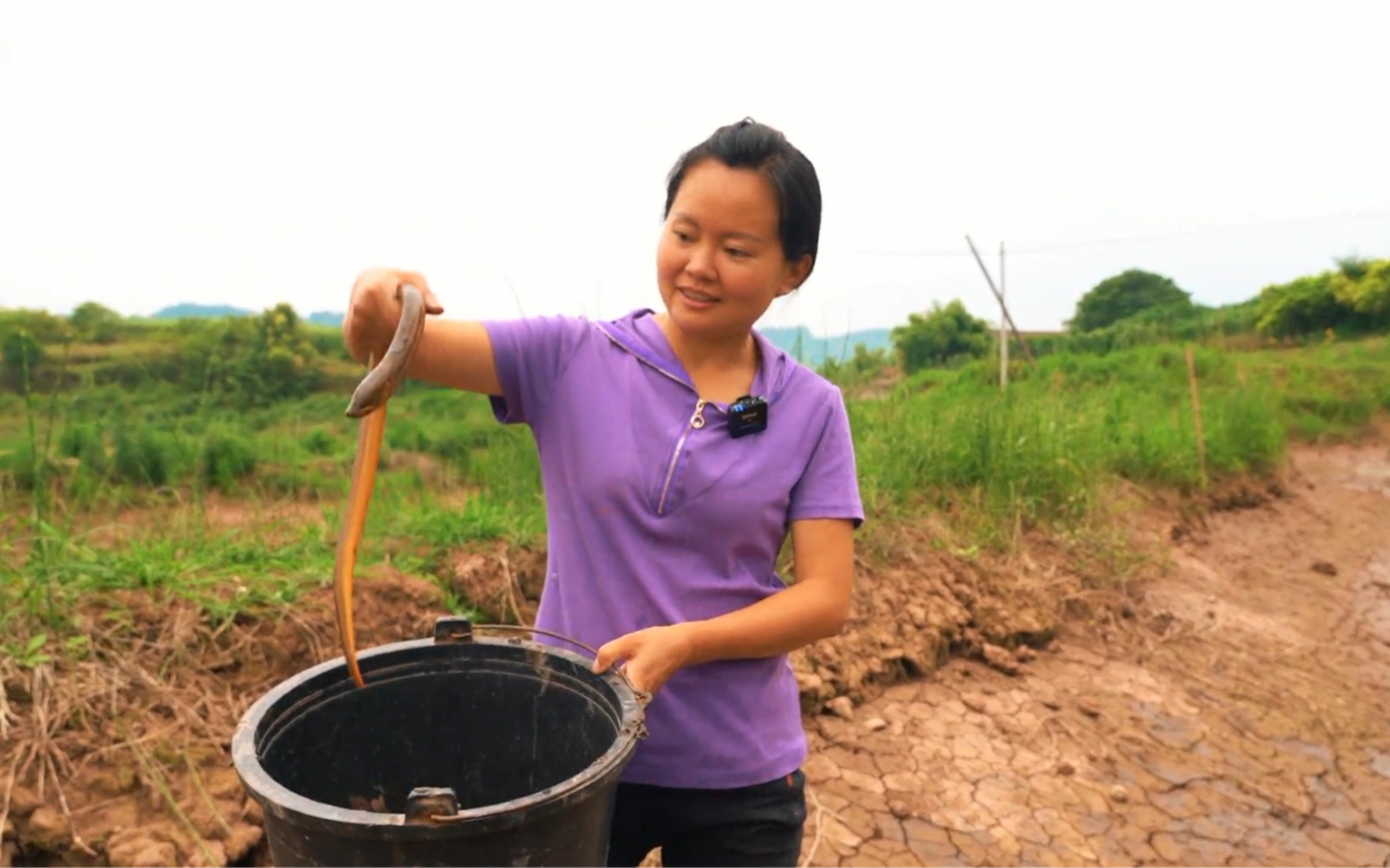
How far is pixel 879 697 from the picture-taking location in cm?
336

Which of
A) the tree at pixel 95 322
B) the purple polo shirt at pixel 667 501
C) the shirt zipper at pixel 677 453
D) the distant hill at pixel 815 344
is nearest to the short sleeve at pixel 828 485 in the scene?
the purple polo shirt at pixel 667 501

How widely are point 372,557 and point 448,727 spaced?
5.99 feet

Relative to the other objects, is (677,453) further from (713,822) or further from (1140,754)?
(1140,754)

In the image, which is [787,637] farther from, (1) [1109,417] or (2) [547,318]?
(1) [1109,417]

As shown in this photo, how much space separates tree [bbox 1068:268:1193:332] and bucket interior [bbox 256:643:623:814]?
18.1 meters

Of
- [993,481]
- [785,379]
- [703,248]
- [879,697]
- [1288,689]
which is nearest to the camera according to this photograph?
[703,248]

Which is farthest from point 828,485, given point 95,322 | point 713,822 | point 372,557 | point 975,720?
point 95,322

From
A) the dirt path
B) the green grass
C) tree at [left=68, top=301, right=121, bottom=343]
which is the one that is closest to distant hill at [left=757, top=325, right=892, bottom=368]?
the green grass

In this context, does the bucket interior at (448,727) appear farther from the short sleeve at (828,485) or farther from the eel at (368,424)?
the short sleeve at (828,485)

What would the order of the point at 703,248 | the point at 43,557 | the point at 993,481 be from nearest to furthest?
the point at 703,248, the point at 43,557, the point at 993,481

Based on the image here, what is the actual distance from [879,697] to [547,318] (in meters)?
2.45

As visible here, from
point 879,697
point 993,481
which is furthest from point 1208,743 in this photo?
point 993,481

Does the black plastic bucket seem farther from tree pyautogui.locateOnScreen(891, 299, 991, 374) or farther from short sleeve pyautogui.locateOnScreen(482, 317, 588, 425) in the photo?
tree pyautogui.locateOnScreen(891, 299, 991, 374)

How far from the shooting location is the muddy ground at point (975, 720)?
2035mm
